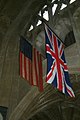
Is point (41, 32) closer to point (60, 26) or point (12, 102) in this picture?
point (60, 26)

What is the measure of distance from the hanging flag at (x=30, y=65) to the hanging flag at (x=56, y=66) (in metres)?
1.05

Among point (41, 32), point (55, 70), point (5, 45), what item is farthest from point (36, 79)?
point (41, 32)

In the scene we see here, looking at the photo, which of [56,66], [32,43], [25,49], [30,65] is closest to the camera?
[56,66]

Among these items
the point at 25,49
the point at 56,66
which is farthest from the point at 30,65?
the point at 56,66

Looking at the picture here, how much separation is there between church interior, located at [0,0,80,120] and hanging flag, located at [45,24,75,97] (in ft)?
6.52

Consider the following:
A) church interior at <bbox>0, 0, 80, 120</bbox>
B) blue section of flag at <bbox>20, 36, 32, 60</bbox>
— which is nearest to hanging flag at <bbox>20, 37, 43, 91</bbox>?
blue section of flag at <bbox>20, 36, 32, 60</bbox>

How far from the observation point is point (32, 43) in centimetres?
1240

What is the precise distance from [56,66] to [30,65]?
1.64m

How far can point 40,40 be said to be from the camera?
1352 cm

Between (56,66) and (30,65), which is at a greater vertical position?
(30,65)

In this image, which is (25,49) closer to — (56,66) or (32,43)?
(56,66)

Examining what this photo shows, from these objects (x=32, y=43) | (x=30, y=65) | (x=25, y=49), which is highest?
(x=32, y=43)

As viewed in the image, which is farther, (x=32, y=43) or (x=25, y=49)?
(x=32, y=43)

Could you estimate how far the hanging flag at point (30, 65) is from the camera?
928 cm
